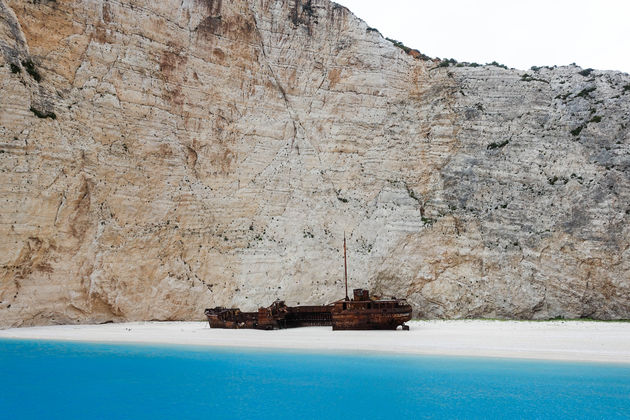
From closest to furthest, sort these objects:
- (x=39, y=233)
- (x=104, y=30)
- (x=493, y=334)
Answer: (x=493, y=334) → (x=39, y=233) → (x=104, y=30)

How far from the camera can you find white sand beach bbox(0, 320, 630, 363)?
16.4m

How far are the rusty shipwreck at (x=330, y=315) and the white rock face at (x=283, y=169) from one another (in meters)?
1.94

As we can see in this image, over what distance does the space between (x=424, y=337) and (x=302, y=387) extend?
7.91m

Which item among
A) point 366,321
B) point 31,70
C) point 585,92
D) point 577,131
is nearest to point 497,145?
point 577,131

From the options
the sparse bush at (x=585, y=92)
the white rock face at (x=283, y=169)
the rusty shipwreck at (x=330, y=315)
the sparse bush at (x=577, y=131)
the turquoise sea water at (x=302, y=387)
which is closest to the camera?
the turquoise sea water at (x=302, y=387)

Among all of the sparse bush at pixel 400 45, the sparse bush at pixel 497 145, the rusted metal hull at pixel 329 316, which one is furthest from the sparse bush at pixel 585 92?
the rusted metal hull at pixel 329 316

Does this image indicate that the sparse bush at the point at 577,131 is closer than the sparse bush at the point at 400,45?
Yes

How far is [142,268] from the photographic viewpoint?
85.0 feet

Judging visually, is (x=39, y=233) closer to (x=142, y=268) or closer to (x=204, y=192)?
(x=142, y=268)

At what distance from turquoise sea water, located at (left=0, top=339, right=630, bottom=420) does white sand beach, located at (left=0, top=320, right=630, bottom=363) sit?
127 cm

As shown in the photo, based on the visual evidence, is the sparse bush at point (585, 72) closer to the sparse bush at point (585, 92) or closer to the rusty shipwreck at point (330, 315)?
the sparse bush at point (585, 92)

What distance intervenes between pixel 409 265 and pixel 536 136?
11193mm

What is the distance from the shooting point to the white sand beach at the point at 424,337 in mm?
16359

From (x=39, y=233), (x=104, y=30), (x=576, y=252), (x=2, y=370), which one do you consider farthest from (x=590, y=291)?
(x=104, y=30)
